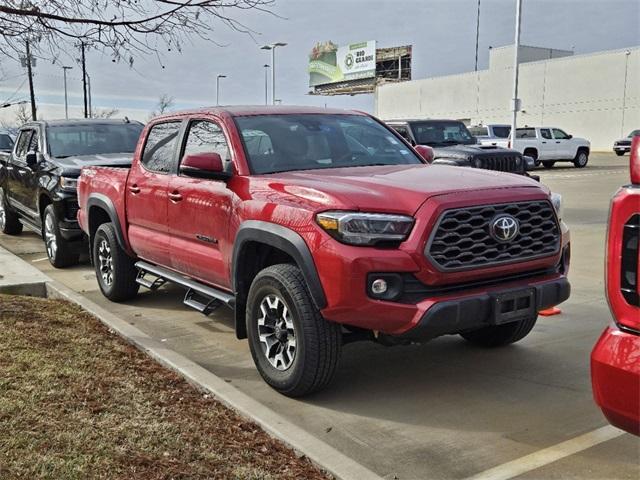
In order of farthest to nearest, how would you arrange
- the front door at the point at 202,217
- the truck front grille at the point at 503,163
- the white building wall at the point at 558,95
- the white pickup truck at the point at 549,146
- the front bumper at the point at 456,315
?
1. the white building wall at the point at 558,95
2. the white pickup truck at the point at 549,146
3. the truck front grille at the point at 503,163
4. the front door at the point at 202,217
5. the front bumper at the point at 456,315

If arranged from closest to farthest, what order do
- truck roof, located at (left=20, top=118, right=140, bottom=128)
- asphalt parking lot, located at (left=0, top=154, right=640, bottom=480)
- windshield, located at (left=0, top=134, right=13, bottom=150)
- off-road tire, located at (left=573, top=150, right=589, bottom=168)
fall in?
asphalt parking lot, located at (left=0, top=154, right=640, bottom=480) → truck roof, located at (left=20, top=118, right=140, bottom=128) → windshield, located at (left=0, top=134, right=13, bottom=150) → off-road tire, located at (left=573, top=150, right=589, bottom=168)

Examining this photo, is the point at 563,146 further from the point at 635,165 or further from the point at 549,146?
the point at 635,165

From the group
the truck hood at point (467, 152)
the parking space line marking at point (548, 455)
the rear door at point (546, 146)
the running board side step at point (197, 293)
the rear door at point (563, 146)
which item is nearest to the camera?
the parking space line marking at point (548, 455)

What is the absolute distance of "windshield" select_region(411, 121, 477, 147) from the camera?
46.3 feet

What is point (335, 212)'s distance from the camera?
3.87 m

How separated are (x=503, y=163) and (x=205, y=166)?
30.5ft

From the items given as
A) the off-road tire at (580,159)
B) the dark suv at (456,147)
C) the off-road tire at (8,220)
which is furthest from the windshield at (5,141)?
the off-road tire at (580,159)

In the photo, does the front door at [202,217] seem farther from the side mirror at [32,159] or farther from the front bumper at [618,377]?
the side mirror at [32,159]

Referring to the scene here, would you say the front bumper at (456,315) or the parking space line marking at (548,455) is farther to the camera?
the front bumper at (456,315)

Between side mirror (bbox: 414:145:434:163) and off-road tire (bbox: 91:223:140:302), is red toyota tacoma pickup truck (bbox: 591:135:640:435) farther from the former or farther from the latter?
off-road tire (bbox: 91:223:140:302)

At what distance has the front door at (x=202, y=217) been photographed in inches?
194

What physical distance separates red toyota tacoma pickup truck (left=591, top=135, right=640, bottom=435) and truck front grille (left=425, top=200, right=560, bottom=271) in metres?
1.39

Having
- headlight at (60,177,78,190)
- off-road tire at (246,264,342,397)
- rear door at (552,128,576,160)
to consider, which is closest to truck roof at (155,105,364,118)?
off-road tire at (246,264,342,397)

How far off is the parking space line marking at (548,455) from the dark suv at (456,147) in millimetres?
8683
